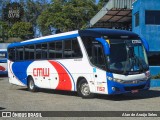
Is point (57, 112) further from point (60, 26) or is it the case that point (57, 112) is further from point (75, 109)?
point (60, 26)

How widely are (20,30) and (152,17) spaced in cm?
4263

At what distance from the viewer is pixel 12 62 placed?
82.2 feet

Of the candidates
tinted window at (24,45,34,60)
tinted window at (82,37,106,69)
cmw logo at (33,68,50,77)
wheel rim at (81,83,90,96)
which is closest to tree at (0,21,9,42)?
tinted window at (24,45,34,60)

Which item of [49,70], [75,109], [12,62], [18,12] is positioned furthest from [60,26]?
[75,109]

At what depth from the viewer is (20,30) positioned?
6900 centimetres

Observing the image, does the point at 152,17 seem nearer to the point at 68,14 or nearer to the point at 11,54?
the point at 11,54

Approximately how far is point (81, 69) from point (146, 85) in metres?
2.94

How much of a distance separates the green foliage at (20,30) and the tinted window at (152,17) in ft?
137

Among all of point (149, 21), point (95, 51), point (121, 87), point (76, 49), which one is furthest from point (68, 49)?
point (149, 21)

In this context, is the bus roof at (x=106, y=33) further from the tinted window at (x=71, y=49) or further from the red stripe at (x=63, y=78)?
the red stripe at (x=63, y=78)

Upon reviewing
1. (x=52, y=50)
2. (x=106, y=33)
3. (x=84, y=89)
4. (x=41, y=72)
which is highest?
(x=106, y=33)

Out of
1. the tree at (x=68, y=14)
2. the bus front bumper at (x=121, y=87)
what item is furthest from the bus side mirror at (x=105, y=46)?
the tree at (x=68, y=14)

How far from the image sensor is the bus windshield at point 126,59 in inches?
623

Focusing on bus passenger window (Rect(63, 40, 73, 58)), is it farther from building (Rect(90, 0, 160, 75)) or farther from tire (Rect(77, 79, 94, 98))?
building (Rect(90, 0, 160, 75))
